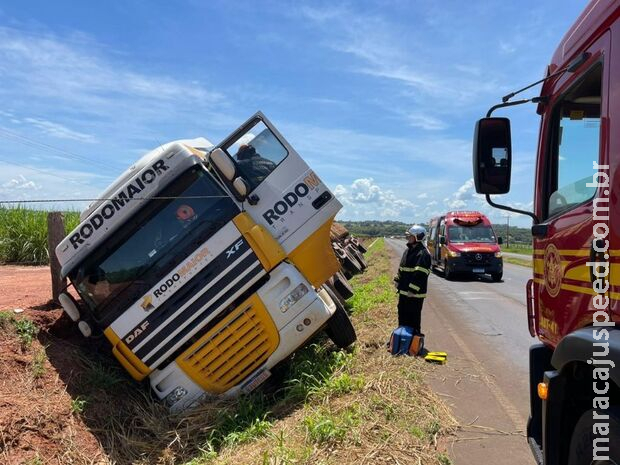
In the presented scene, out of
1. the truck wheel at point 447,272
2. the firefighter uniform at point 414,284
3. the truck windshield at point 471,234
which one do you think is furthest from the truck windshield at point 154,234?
A: the truck windshield at point 471,234

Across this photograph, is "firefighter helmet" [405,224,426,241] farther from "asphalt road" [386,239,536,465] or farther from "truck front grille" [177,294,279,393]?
"truck front grille" [177,294,279,393]

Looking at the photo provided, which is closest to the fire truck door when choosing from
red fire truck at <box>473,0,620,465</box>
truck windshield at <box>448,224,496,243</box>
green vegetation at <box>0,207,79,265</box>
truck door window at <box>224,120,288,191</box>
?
truck door window at <box>224,120,288,191</box>

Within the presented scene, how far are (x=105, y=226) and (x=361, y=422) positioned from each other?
3.23 meters

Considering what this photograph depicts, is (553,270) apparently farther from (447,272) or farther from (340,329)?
(447,272)

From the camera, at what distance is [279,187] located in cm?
561

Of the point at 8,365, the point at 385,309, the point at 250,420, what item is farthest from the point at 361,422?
the point at 385,309

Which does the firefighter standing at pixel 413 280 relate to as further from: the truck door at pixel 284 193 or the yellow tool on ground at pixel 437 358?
the truck door at pixel 284 193

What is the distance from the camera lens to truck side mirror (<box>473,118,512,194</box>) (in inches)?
113

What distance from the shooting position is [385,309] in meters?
9.61

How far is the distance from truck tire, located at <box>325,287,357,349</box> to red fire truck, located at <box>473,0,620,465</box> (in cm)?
316

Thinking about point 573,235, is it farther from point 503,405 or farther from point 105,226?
point 105,226

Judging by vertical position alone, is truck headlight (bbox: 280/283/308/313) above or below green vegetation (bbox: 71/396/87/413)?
above

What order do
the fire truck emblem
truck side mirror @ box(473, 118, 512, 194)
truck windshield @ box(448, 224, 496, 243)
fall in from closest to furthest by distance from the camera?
the fire truck emblem
truck side mirror @ box(473, 118, 512, 194)
truck windshield @ box(448, 224, 496, 243)

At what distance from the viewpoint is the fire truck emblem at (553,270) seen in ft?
8.59
